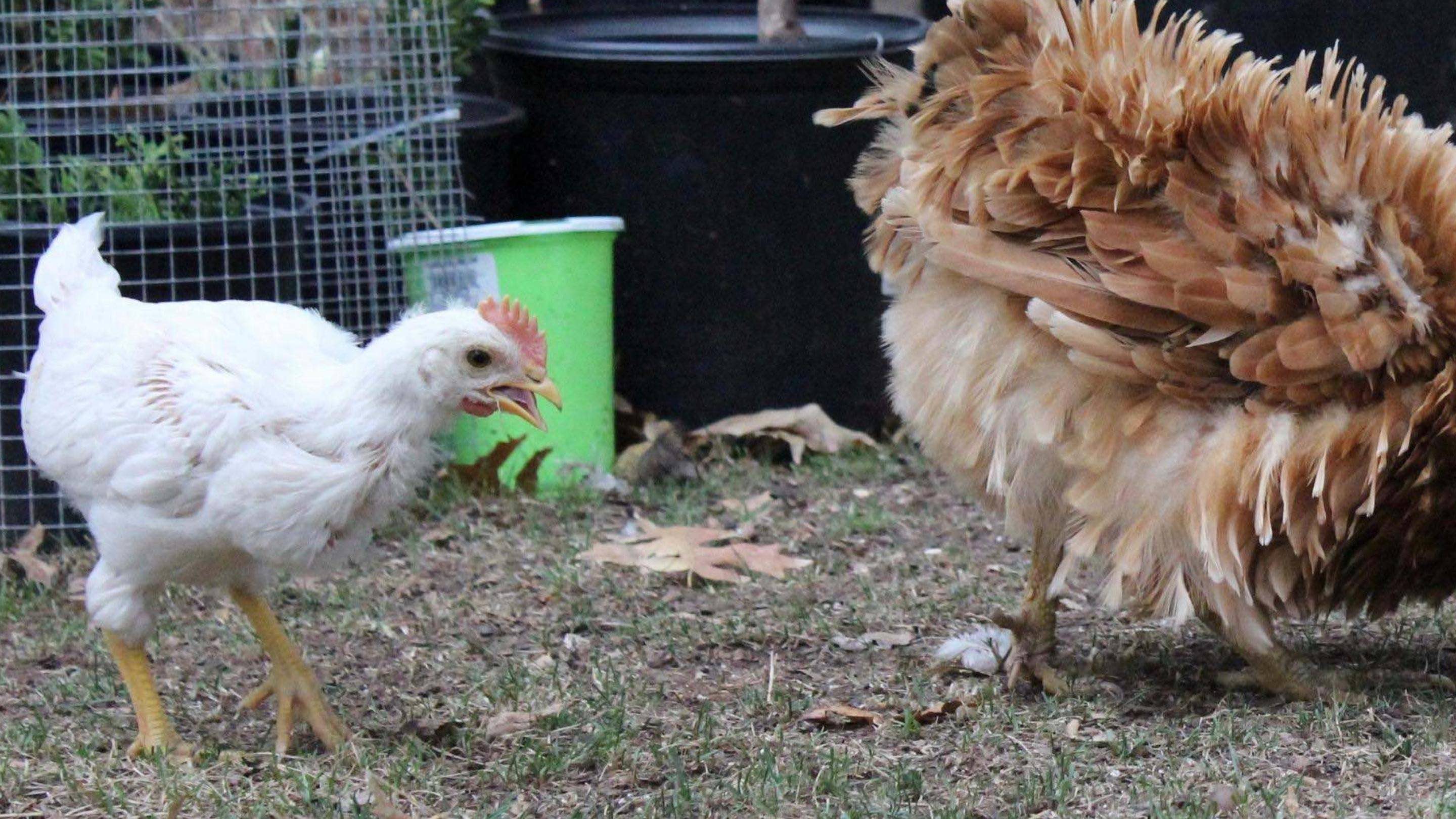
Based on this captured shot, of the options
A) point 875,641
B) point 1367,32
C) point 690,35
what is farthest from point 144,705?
point 1367,32

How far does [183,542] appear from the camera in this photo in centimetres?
317

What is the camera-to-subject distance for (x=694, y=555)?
15.4 feet

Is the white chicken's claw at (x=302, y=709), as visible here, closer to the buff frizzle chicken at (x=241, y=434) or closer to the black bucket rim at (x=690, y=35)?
the buff frizzle chicken at (x=241, y=434)

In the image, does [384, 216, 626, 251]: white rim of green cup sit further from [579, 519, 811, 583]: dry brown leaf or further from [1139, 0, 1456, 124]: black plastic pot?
[1139, 0, 1456, 124]: black plastic pot

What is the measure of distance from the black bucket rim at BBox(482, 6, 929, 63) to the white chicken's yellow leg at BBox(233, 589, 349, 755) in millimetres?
2941

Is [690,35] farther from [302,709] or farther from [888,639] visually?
[302,709]

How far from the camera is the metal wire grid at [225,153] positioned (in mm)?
4980

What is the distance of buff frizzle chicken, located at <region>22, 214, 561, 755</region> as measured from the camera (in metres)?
3.05

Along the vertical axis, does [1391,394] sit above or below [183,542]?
above

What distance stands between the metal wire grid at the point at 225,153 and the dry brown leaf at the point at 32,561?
8 centimetres

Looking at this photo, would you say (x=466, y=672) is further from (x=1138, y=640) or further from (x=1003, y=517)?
(x=1138, y=640)

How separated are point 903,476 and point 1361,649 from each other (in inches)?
80.1

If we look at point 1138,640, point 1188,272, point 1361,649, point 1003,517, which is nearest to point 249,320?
point 1003,517

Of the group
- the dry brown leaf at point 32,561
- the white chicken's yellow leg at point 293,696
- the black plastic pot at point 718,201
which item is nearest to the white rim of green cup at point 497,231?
the black plastic pot at point 718,201
